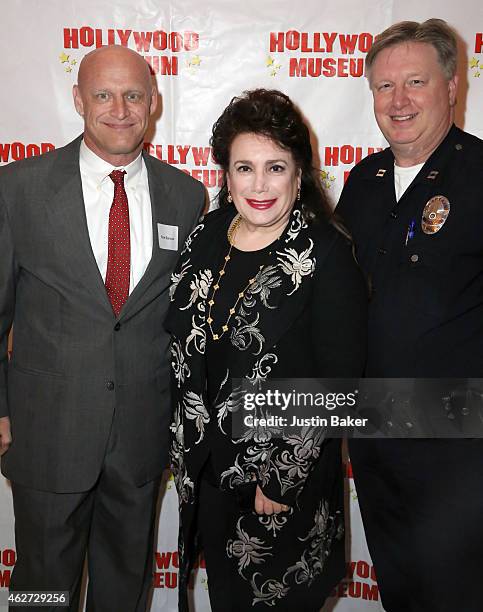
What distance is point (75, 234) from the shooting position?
75.4 inches

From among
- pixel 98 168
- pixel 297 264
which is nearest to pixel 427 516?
pixel 297 264

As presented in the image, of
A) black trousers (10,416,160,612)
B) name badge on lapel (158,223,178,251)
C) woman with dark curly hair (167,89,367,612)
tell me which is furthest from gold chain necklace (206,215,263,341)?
black trousers (10,416,160,612)

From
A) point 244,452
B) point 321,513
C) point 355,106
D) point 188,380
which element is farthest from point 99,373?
point 355,106

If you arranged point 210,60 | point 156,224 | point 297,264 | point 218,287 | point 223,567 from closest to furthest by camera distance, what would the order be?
point 297,264
point 218,287
point 223,567
point 156,224
point 210,60

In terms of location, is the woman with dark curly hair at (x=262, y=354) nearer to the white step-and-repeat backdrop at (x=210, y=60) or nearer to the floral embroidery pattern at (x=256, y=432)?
the floral embroidery pattern at (x=256, y=432)

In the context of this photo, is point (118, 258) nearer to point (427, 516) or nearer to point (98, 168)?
point (98, 168)

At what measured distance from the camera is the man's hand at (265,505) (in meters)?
1.79

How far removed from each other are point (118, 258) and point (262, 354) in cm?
59

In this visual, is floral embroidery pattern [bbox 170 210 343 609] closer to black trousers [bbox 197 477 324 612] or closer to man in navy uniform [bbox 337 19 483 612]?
Result: black trousers [bbox 197 477 324 612]

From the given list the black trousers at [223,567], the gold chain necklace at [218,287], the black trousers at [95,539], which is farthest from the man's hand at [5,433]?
the gold chain necklace at [218,287]

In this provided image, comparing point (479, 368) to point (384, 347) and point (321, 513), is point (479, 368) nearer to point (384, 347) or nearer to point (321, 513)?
point (384, 347)

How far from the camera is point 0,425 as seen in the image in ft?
6.83

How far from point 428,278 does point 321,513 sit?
0.78m

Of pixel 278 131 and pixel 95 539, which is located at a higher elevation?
pixel 278 131
